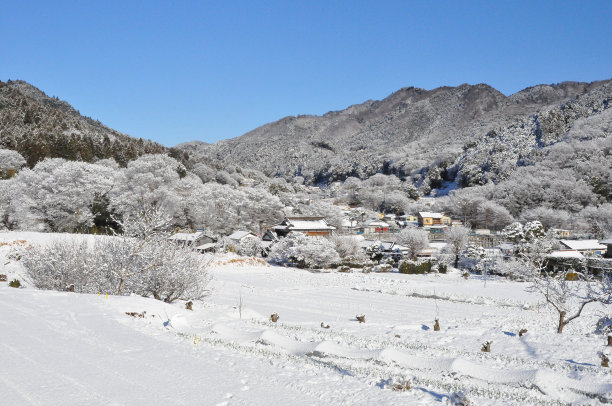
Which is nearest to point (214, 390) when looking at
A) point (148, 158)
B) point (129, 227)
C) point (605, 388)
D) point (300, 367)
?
point (300, 367)

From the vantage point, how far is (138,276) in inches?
639

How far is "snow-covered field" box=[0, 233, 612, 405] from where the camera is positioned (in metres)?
6.11

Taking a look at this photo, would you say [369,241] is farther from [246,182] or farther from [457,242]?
[246,182]

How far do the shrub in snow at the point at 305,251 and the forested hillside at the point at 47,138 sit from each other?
39381 mm

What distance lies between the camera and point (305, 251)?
43.3 metres

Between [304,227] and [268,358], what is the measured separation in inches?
2032

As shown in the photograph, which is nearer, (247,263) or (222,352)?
(222,352)

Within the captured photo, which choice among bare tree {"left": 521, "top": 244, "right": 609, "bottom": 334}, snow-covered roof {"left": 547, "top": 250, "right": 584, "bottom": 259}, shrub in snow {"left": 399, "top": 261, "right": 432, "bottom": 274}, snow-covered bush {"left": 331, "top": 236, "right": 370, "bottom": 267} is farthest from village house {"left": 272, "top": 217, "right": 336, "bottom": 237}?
snow-covered roof {"left": 547, "top": 250, "right": 584, "bottom": 259}

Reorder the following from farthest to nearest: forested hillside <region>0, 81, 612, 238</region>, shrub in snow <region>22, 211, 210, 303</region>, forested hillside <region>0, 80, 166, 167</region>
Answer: forested hillside <region>0, 80, 166, 167</region>, forested hillside <region>0, 81, 612, 238</region>, shrub in snow <region>22, 211, 210, 303</region>

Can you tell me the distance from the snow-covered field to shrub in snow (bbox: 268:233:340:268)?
2570cm

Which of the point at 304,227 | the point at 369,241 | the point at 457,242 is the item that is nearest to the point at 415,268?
the point at 457,242

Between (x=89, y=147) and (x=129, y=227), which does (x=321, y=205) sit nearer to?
(x=89, y=147)

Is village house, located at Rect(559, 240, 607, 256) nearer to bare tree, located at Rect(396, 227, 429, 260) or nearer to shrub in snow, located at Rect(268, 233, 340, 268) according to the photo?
bare tree, located at Rect(396, 227, 429, 260)

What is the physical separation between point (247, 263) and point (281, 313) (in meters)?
22.4
